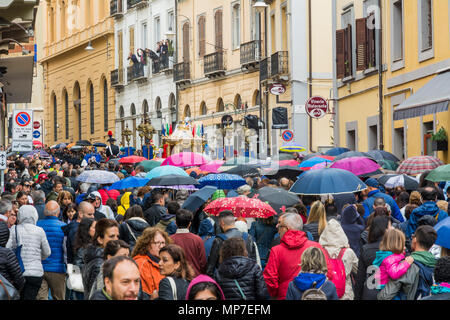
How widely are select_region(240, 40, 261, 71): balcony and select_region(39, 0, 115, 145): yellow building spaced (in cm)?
1856

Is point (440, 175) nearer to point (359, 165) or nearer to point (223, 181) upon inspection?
point (359, 165)

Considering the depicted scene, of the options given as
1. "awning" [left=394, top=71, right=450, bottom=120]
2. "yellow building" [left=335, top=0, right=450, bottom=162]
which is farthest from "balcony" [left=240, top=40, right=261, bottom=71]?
"awning" [left=394, top=71, right=450, bottom=120]

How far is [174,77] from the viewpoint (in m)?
50.2

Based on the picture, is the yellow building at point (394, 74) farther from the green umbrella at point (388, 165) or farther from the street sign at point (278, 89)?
the street sign at point (278, 89)

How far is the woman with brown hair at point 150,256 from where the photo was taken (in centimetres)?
891

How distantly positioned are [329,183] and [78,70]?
5472 cm

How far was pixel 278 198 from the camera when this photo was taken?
13891mm

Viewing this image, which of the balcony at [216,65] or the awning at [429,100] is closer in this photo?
the awning at [429,100]

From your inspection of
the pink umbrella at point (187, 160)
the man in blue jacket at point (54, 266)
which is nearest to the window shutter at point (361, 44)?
the pink umbrella at point (187, 160)

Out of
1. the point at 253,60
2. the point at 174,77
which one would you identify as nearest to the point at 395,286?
the point at 253,60

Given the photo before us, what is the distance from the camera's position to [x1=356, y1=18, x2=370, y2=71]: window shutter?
28650mm

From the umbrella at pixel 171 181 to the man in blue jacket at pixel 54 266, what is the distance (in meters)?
4.89

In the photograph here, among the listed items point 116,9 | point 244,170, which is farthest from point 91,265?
point 116,9

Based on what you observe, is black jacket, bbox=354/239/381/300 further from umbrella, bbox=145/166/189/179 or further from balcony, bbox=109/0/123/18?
balcony, bbox=109/0/123/18
